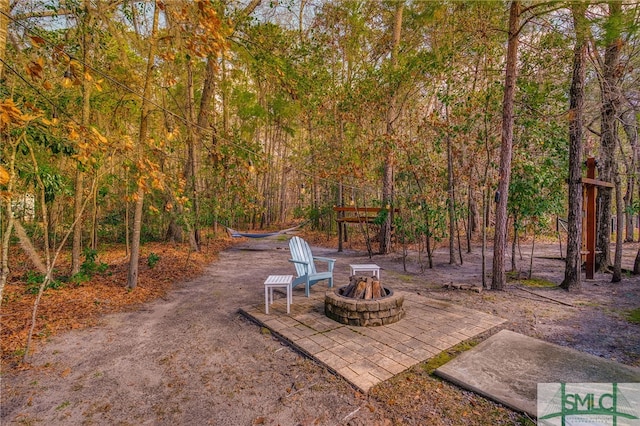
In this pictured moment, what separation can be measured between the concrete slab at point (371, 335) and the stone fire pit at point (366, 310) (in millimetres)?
74

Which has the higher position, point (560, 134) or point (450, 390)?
point (560, 134)

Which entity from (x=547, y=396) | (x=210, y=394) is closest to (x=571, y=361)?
(x=547, y=396)

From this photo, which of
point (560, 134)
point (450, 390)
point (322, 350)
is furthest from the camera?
point (560, 134)

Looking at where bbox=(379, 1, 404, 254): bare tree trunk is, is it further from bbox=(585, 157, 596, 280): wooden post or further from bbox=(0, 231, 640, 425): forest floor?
bbox=(585, 157, 596, 280): wooden post

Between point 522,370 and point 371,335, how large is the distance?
1330mm

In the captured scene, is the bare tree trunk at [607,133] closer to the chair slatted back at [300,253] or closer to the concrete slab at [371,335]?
the concrete slab at [371,335]

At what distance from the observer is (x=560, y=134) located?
5.54m

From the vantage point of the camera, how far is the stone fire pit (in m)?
3.46

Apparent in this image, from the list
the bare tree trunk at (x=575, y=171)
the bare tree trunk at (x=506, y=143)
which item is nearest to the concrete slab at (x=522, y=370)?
the bare tree trunk at (x=506, y=143)

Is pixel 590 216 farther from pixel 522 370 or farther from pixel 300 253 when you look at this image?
pixel 300 253

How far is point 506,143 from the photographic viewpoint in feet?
16.3

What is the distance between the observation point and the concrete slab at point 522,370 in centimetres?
221

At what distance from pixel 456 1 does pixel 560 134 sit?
3475 millimetres

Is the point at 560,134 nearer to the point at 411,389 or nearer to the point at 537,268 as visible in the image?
the point at 537,268
